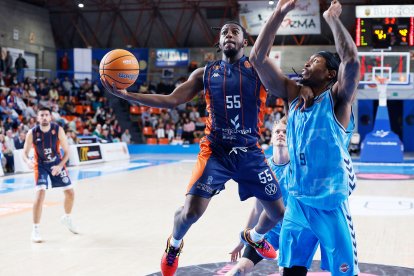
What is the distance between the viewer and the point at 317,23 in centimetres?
2533

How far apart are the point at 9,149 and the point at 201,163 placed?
40.8 feet

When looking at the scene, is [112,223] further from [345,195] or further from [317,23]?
[317,23]

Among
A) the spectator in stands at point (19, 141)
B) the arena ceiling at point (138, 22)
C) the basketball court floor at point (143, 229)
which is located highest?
the arena ceiling at point (138, 22)

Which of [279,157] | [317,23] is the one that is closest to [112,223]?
[279,157]

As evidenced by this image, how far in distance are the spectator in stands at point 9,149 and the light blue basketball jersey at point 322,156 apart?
13.4 m

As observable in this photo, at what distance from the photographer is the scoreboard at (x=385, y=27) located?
65.7ft

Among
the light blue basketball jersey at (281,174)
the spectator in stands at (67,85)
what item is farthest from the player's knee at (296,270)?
the spectator in stands at (67,85)

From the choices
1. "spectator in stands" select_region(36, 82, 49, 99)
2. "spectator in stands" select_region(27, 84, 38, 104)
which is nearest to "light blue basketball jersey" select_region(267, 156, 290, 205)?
"spectator in stands" select_region(27, 84, 38, 104)

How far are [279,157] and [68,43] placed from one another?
26151mm

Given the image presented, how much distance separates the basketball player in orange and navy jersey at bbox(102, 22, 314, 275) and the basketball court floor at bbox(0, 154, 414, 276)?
2.38 ft

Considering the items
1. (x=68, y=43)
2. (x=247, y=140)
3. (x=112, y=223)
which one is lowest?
(x=112, y=223)

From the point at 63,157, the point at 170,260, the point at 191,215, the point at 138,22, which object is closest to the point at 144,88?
the point at 138,22

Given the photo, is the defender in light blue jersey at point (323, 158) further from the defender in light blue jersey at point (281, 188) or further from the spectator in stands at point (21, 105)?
the spectator in stands at point (21, 105)

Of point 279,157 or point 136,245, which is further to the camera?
point 136,245
